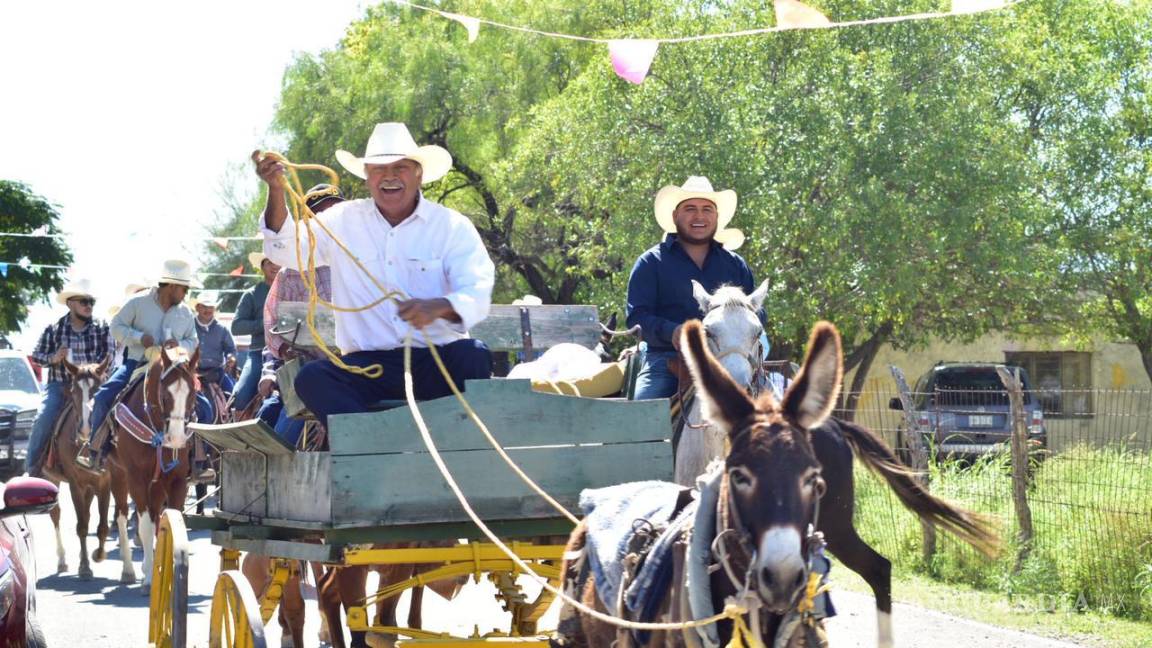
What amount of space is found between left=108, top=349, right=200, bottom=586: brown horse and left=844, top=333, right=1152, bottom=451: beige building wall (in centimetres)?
620

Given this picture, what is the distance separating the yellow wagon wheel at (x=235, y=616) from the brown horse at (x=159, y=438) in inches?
245

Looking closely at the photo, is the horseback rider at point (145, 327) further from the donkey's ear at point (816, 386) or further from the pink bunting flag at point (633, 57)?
the donkey's ear at point (816, 386)

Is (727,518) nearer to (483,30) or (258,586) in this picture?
(258,586)

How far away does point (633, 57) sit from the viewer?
1010 centimetres

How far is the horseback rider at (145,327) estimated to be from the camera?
1352 centimetres

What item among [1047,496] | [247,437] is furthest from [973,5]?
[1047,496]

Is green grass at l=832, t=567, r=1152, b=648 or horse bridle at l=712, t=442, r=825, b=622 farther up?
horse bridle at l=712, t=442, r=825, b=622

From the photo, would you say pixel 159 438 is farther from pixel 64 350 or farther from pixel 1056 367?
pixel 1056 367

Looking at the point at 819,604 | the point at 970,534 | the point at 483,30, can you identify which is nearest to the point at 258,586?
the point at 970,534

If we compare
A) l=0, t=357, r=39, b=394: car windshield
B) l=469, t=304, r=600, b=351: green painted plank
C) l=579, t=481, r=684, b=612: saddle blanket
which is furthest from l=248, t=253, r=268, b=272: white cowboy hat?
l=0, t=357, r=39, b=394: car windshield

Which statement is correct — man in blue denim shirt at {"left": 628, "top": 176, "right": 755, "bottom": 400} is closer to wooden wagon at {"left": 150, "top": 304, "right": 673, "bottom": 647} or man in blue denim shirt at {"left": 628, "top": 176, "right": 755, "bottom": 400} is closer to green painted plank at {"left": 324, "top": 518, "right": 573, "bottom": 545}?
wooden wagon at {"left": 150, "top": 304, "right": 673, "bottom": 647}

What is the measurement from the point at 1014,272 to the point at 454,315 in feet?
63.0

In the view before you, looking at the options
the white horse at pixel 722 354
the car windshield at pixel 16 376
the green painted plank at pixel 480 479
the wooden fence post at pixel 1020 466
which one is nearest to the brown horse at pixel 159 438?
the white horse at pixel 722 354

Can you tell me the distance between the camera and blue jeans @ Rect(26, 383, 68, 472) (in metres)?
Answer: 15.4
